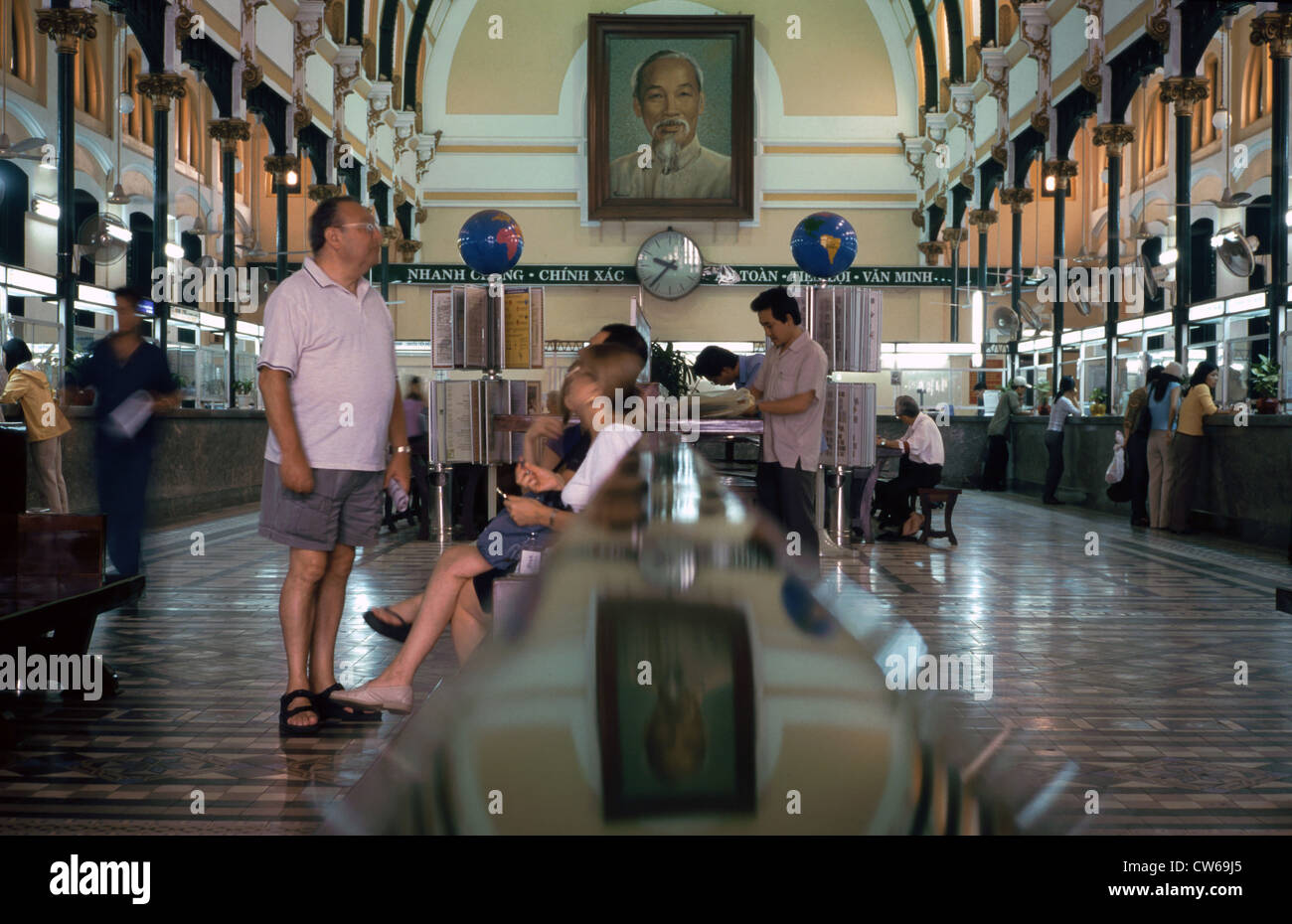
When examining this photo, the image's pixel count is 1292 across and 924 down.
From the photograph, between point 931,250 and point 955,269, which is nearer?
point 955,269

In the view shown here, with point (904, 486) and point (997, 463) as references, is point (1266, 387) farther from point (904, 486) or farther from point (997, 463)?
point (997, 463)

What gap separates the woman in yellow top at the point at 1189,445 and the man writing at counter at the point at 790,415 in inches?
213

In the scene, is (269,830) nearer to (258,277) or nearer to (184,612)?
(184,612)

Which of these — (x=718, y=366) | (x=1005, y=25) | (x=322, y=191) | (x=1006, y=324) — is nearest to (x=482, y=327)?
(x=718, y=366)

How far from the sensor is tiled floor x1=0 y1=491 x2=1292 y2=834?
9.04ft

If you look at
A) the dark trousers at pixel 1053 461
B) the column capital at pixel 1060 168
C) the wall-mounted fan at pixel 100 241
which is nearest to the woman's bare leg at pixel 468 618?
the wall-mounted fan at pixel 100 241

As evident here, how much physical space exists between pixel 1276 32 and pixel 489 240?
22.6ft

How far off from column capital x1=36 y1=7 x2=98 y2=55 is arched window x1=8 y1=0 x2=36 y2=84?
846 centimetres

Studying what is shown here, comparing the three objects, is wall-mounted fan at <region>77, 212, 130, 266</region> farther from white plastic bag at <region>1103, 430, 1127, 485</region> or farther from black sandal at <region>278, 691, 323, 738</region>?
white plastic bag at <region>1103, 430, 1127, 485</region>

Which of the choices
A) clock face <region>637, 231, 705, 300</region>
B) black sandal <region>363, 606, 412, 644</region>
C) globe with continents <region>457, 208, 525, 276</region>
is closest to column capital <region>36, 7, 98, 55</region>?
globe with continents <region>457, 208, 525, 276</region>

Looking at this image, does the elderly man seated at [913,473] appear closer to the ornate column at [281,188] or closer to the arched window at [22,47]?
the ornate column at [281,188]

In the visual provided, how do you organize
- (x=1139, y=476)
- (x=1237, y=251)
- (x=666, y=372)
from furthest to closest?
1. (x=1237, y=251)
2. (x=1139, y=476)
3. (x=666, y=372)

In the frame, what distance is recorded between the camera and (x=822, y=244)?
9.25 metres
